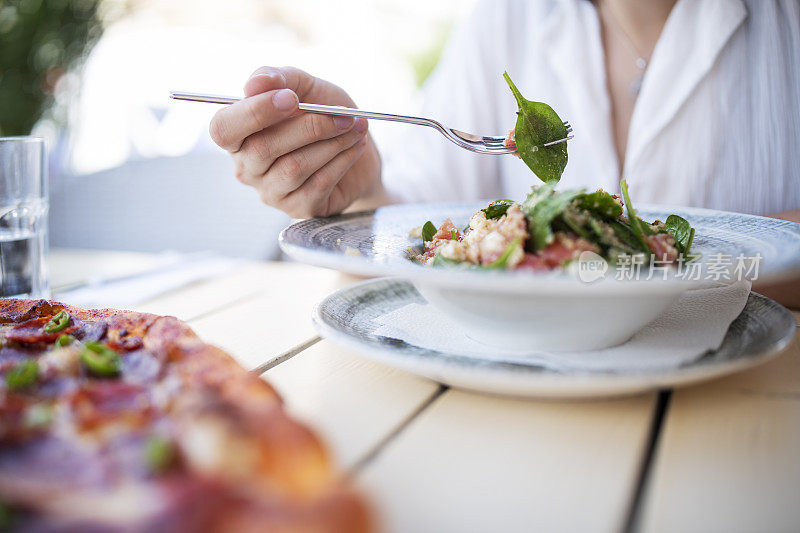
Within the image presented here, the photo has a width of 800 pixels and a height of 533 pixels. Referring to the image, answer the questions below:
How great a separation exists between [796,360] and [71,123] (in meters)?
3.67

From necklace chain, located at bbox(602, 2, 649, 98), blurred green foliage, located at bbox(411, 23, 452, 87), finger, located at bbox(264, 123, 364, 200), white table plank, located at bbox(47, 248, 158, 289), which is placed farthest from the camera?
blurred green foliage, located at bbox(411, 23, 452, 87)

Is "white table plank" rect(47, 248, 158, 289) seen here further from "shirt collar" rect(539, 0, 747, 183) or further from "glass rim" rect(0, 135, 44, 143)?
"shirt collar" rect(539, 0, 747, 183)

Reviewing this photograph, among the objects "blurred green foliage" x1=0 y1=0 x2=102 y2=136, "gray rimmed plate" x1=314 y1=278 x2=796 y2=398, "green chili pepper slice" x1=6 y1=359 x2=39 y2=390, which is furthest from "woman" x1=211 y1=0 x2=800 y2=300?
"blurred green foliage" x1=0 y1=0 x2=102 y2=136

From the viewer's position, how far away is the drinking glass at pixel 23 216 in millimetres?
1050

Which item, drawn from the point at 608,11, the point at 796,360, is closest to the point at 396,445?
the point at 796,360

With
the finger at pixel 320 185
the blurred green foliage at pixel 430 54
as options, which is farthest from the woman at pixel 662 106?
the blurred green foliage at pixel 430 54

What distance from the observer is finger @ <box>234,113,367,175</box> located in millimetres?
1051

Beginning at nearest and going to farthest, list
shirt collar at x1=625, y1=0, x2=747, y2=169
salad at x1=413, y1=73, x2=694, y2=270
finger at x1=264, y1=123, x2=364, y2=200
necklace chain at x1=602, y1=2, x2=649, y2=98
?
salad at x1=413, y1=73, x2=694, y2=270 → finger at x1=264, y1=123, x2=364, y2=200 → shirt collar at x1=625, y1=0, x2=747, y2=169 → necklace chain at x1=602, y1=2, x2=649, y2=98

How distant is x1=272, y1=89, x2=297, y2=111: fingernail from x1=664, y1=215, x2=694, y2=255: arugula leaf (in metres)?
0.61

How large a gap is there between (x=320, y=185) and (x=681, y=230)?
0.66 metres

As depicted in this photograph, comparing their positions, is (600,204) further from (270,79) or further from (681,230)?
(270,79)

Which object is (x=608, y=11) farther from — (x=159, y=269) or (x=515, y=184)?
(x=159, y=269)

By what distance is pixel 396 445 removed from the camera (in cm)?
60

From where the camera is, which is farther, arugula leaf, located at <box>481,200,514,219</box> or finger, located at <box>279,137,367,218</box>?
finger, located at <box>279,137,367,218</box>
